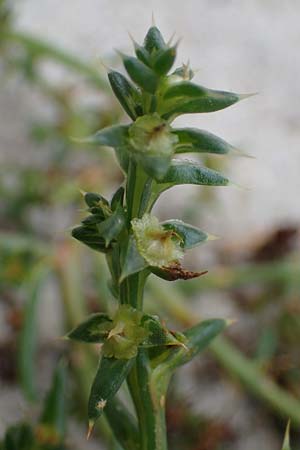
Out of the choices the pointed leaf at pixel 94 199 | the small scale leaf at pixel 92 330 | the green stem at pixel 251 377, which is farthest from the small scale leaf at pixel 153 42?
the green stem at pixel 251 377

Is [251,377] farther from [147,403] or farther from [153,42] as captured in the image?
[153,42]

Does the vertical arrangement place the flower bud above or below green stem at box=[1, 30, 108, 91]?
below

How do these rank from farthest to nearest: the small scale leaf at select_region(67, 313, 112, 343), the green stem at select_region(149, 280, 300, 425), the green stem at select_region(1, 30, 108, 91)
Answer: the green stem at select_region(1, 30, 108, 91) < the green stem at select_region(149, 280, 300, 425) < the small scale leaf at select_region(67, 313, 112, 343)

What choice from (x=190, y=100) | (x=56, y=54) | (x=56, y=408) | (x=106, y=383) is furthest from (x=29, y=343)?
(x=190, y=100)

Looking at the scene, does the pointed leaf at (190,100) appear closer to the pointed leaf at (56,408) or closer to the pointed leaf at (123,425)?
the pointed leaf at (123,425)

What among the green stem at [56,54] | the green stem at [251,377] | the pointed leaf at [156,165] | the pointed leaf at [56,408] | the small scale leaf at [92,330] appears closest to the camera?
the pointed leaf at [156,165]

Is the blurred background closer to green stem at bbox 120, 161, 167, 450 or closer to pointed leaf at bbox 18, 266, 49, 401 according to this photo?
pointed leaf at bbox 18, 266, 49, 401

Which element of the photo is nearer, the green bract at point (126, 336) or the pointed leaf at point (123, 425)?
the green bract at point (126, 336)

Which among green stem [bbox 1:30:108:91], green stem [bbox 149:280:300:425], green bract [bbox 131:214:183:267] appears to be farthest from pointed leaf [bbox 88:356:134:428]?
green stem [bbox 1:30:108:91]
